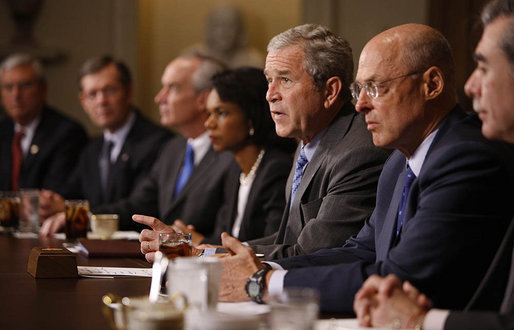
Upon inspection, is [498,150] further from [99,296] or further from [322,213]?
[99,296]

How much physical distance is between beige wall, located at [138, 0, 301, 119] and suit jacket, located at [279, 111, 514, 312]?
20.6 ft

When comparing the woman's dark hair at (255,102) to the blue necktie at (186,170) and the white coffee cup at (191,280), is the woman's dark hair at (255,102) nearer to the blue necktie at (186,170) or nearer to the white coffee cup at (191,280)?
the blue necktie at (186,170)

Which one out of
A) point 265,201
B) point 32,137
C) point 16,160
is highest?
point 265,201

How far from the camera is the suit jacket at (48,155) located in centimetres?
559

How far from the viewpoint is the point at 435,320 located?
5.25ft

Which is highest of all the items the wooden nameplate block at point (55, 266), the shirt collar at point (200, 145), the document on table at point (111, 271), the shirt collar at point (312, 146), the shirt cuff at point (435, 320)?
the shirt collar at point (312, 146)

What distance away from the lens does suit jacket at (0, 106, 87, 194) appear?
559 cm

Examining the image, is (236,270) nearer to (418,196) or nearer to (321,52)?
(418,196)

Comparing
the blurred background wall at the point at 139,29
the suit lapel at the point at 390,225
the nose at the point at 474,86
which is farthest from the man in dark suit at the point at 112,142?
the nose at the point at 474,86

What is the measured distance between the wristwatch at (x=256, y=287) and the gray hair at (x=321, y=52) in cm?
107

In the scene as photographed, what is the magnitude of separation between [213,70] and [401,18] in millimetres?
1536

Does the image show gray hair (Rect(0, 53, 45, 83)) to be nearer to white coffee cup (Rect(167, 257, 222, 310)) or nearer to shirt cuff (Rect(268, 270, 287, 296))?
shirt cuff (Rect(268, 270, 287, 296))

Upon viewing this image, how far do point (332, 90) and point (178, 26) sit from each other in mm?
5842

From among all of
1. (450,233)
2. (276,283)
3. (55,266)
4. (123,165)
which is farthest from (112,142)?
(450,233)
